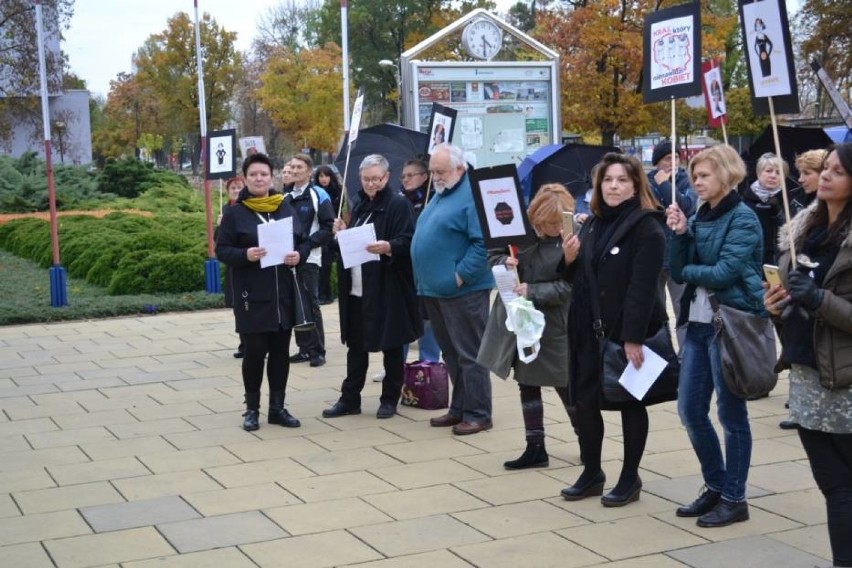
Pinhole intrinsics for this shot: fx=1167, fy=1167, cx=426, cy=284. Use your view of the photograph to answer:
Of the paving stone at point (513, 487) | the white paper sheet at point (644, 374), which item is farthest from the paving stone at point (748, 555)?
the paving stone at point (513, 487)

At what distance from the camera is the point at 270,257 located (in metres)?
7.76

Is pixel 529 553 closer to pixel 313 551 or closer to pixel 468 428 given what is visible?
pixel 313 551

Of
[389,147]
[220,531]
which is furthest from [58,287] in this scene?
[220,531]

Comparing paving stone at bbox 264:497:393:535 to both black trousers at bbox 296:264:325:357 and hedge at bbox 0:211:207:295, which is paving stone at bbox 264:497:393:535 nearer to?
black trousers at bbox 296:264:325:357

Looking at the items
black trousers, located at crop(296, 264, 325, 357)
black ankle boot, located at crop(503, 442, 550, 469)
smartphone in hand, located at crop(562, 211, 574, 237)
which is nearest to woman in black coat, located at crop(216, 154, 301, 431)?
black ankle boot, located at crop(503, 442, 550, 469)

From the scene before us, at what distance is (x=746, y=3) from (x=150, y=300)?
10.9 meters

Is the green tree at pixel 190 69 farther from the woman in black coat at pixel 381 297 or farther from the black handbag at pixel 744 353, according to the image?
the black handbag at pixel 744 353

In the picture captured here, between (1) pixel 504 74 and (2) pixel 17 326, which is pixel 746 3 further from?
(2) pixel 17 326

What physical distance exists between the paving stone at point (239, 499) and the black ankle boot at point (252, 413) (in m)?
1.46

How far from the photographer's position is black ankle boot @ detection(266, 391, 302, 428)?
8117 mm

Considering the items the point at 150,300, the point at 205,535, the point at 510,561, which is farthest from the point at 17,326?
the point at 510,561

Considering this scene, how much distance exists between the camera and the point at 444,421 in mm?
7992

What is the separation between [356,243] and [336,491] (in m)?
2.14

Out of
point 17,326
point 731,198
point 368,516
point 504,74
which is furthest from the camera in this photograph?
point 504,74
